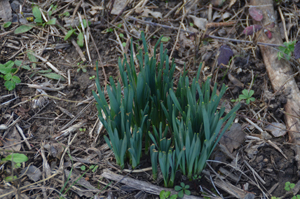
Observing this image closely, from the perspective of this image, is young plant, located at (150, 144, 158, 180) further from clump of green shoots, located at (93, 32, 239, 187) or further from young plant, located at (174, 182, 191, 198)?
young plant, located at (174, 182, 191, 198)

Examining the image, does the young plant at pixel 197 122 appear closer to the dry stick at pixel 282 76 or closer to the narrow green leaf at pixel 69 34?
the dry stick at pixel 282 76

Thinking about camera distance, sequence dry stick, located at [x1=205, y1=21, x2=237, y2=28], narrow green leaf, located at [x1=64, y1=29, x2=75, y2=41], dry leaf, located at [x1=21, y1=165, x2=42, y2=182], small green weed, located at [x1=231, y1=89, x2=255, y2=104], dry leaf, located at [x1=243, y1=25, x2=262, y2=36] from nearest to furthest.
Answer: dry leaf, located at [x1=21, y1=165, x2=42, y2=182], small green weed, located at [x1=231, y1=89, x2=255, y2=104], dry leaf, located at [x1=243, y1=25, x2=262, y2=36], narrow green leaf, located at [x1=64, y1=29, x2=75, y2=41], dry stick, located at [x1=205, y1=21, x2=237, y2=28]

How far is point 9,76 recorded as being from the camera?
2.40 m

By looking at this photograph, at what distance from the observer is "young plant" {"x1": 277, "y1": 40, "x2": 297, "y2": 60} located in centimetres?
242

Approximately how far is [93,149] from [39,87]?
84 centimetres

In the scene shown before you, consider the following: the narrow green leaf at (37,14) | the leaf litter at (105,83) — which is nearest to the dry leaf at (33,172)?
Answer: the leaf litter at (105,83)

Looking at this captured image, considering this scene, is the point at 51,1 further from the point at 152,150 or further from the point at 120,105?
the point at 152,150

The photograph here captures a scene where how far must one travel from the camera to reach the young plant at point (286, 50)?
2.42 metres

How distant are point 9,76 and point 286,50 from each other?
8.14ft

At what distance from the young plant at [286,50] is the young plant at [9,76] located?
236cm

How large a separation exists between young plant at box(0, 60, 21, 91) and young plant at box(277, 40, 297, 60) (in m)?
2.36

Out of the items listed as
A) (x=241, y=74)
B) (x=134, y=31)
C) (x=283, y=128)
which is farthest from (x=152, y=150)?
(x=134, y=31)

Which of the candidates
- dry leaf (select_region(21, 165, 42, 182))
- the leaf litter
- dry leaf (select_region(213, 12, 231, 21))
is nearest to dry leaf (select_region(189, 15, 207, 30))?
Result: the leaf litter

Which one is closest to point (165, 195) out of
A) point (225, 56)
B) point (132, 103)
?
point (132, 103)
